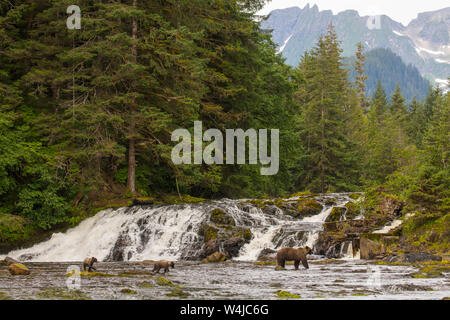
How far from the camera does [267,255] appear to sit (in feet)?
56.7

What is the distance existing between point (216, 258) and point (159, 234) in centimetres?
378

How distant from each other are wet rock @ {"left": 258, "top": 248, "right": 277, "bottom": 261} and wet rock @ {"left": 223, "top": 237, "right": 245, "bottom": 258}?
0.97 meters

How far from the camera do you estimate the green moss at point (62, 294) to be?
885 cm

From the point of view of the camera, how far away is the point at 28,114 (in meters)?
25.5

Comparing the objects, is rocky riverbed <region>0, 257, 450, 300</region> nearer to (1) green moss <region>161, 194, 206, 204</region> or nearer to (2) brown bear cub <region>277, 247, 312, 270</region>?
(2) brown bear cub <region>277, 247, 312, 270</region>

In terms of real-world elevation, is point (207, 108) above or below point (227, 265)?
above

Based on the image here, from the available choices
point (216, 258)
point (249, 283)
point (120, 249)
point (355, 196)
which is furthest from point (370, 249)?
point (355, 196)

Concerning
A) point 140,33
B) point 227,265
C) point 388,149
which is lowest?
point 227,265

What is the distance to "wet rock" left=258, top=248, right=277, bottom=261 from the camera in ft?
55.3

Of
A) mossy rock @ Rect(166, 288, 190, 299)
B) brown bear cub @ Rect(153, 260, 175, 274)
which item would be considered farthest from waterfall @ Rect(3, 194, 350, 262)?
mossy rock @ Rect(166, 288, 190, 299)

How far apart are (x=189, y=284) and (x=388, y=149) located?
121 ft

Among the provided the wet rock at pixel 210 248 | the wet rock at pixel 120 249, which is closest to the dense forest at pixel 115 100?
the wet rock at pixel 120 249

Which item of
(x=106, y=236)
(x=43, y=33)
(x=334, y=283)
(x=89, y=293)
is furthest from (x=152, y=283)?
(x=43, y=33)
